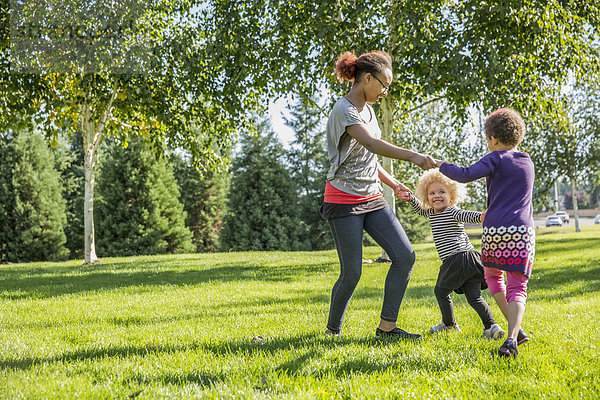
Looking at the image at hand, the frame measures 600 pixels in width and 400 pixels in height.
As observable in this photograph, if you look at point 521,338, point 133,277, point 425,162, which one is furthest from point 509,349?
point 133,277

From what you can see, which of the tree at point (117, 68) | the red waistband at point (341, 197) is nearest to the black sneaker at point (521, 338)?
the red waistband at point (341, 197)

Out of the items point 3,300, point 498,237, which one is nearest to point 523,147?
point 498,237

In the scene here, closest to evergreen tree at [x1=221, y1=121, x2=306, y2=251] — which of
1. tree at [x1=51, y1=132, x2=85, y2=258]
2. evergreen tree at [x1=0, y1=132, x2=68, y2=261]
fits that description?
tree at [x1=51, y1=132, x2=85, y2=258]

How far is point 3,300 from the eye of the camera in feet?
22.2

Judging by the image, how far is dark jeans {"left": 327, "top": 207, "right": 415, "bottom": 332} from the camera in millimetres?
3629

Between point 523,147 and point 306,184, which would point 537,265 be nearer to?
point 523,147

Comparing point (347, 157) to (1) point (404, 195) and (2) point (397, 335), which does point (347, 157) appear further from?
(2) point (397, 335)

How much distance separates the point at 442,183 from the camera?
422 cm

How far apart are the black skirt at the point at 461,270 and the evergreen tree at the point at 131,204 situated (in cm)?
2454

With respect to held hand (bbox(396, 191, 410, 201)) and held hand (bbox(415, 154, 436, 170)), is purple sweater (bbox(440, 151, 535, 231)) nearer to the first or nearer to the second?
held hand (bbox(415, 154, 436, 170))

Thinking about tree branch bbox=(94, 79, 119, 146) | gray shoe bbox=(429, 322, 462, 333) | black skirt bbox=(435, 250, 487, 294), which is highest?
tree branch bbox=(94, 79, 119, 146)

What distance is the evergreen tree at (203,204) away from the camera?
3369 cm

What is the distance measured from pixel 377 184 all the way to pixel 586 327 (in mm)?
2332

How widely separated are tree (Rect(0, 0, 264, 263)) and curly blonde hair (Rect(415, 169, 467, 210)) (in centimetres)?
742
